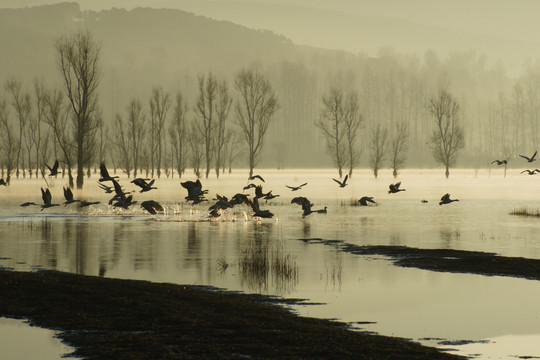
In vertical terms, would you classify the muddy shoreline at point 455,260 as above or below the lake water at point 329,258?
above

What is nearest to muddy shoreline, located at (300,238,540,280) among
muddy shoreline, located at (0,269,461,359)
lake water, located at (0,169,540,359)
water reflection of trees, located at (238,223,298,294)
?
lake water, located at (0,169,540,359)

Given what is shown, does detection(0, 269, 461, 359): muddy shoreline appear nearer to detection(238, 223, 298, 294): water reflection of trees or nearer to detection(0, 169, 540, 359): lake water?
detection(0, 169, 540, 359): lake water

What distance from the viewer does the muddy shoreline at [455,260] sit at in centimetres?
2116

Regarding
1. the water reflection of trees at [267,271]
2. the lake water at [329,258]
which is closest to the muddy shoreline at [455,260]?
the lake water at [329,258]

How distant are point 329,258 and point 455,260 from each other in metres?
3.75

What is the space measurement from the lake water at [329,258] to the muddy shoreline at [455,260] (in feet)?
2.48

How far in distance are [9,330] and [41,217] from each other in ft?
96.5

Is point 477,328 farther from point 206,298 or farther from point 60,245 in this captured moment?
point 60,245

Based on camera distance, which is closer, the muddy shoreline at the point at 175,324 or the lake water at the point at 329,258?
the muddy shoreline at the point at 175,324

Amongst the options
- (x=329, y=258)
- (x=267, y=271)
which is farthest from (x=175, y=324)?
(x=329, y=258)

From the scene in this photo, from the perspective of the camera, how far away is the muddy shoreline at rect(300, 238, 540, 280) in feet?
69.4

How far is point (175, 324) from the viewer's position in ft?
44.5

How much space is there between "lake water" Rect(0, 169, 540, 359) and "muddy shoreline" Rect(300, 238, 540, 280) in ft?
2.48

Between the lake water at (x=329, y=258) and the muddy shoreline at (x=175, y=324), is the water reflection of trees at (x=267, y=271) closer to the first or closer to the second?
the lake water at (x=329, y=258)
